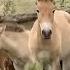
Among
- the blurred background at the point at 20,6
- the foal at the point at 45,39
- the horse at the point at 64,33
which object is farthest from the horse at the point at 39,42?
the blurred background at the point at 20,6

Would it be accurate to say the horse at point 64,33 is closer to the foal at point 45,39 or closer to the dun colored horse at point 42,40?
the dun colored horse at point 42,40

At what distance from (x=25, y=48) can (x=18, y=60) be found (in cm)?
14

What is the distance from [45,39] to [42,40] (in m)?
0.04

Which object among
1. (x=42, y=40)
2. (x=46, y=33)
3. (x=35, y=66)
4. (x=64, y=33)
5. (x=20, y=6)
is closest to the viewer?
(x=46, y=33)

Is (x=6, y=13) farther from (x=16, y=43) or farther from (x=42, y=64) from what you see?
(x=42, y=64)

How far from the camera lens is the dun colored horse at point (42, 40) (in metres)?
2.95

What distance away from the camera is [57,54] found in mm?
3227

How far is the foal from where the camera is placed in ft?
9.57

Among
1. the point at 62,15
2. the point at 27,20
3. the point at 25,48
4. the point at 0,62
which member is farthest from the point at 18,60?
the point at 27,20

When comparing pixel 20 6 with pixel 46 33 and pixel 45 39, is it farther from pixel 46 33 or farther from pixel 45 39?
pixel 46 33

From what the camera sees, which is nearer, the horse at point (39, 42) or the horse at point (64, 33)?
the horse at point (39, 42)

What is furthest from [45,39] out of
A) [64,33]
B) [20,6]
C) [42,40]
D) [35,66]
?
[20,6]

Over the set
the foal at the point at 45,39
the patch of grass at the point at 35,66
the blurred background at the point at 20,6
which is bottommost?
the blurred background at the point at 20,6

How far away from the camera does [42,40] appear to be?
3.12 m
